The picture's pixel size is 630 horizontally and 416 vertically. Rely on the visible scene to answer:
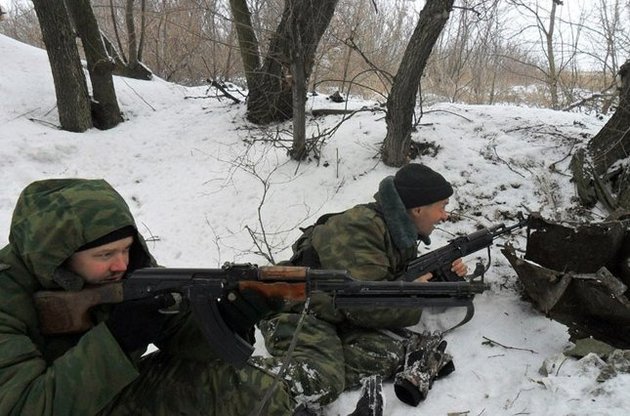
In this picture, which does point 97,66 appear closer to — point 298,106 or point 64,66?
point 64,66

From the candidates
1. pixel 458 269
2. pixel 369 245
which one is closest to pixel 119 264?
pixel 369 245

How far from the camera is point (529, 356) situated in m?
2.91

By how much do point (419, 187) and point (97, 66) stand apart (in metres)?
5.88

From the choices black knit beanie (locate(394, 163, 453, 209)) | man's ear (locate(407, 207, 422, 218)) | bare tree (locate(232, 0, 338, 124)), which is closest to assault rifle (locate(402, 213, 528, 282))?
man's ear (locate(407, 207, 422, 218))

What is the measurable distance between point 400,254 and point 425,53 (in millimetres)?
2456

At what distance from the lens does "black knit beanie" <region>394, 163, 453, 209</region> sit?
9.61ft

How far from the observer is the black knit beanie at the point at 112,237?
179 centimetres

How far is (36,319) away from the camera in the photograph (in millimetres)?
1776

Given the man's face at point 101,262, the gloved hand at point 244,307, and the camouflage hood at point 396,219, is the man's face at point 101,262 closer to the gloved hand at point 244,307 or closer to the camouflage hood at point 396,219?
the gloved hand at point 244,307

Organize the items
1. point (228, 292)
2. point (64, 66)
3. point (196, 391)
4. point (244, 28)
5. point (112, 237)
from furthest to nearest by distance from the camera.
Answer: point (244, 28), point (64, 66), point (196, 391), point (228, 292), point (112, 237)

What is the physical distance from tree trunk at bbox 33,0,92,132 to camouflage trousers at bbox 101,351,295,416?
5.46 meters

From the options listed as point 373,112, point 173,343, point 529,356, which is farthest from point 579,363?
point 373,112

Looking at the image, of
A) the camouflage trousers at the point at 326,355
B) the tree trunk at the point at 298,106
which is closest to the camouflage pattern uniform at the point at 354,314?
the camouflage trousers at the point at 326,355

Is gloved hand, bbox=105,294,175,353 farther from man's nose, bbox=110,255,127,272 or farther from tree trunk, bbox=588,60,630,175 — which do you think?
tree trunk, bbox=588,60,630,175
